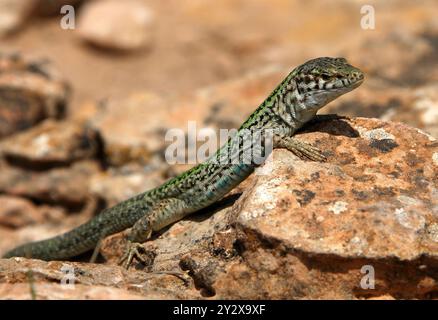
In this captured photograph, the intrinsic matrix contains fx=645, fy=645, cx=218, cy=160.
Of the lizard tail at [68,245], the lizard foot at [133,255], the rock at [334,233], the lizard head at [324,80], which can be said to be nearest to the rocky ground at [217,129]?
the rock at [334,233]

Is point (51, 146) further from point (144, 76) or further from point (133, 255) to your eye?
point (144, 76)

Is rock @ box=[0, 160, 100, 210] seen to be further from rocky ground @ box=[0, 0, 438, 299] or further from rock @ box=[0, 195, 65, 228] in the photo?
rock @ box=[0, 195, 65, 228]

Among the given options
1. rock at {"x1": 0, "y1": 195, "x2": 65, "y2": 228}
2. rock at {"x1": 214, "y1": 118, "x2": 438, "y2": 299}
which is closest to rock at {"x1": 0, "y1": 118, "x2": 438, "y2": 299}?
rock at {"x1": 214, "y1": 118, "x2": 438, "y2": 299}

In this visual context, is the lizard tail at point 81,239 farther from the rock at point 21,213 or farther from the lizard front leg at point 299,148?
the rock at point 21,213

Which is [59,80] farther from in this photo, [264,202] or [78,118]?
[264,202]

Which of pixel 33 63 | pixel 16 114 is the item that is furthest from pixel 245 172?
pixel 33 63

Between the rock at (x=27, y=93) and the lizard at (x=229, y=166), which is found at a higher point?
the rock at (x=27, y=93)
